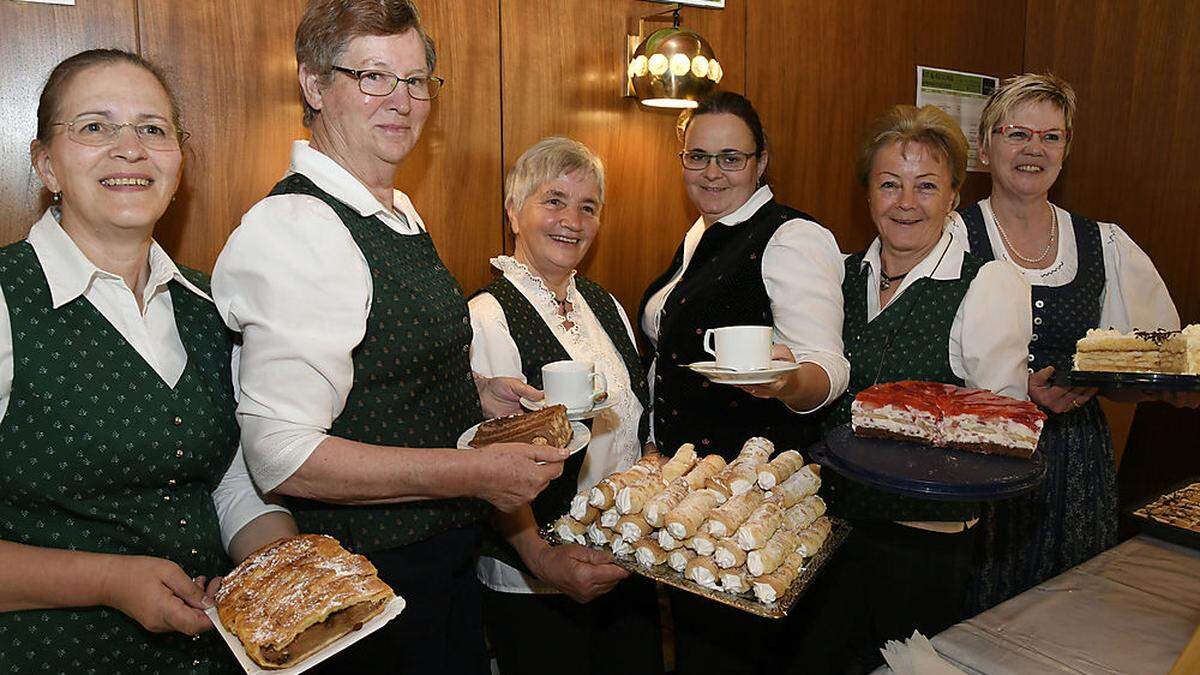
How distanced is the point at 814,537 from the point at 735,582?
0.27m

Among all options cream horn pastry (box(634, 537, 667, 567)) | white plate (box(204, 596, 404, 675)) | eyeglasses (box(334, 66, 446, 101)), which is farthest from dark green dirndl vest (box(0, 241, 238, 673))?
cream horn pastry (box(634, 537, 667, 567))

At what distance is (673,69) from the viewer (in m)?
2.51

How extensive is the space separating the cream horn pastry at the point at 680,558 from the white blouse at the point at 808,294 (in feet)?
1.85

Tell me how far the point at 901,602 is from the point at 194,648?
1544mm

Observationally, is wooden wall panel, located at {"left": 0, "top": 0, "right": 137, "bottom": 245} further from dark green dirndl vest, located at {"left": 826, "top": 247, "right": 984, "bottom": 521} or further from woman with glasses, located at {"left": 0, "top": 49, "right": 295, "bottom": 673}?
dark green dirndl vest, located at {"left": 826, "top": 247, "right": 984, "bottom": 521}

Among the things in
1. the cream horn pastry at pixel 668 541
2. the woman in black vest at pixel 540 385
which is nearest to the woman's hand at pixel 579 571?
the woman in black vest at pixel 540 385

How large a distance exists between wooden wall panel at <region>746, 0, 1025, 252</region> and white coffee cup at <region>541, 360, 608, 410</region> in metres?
1.84

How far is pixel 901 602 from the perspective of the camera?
1.97 m

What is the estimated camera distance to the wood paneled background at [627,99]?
1.95 metres

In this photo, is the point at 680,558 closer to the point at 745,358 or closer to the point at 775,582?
the point at 775,582

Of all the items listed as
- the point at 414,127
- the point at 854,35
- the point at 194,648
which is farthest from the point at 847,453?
the point at 854,35

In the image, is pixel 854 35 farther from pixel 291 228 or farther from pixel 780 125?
pixel 291 228

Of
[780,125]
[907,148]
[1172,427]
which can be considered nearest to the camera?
[907,148]

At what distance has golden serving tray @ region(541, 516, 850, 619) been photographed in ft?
4.75
